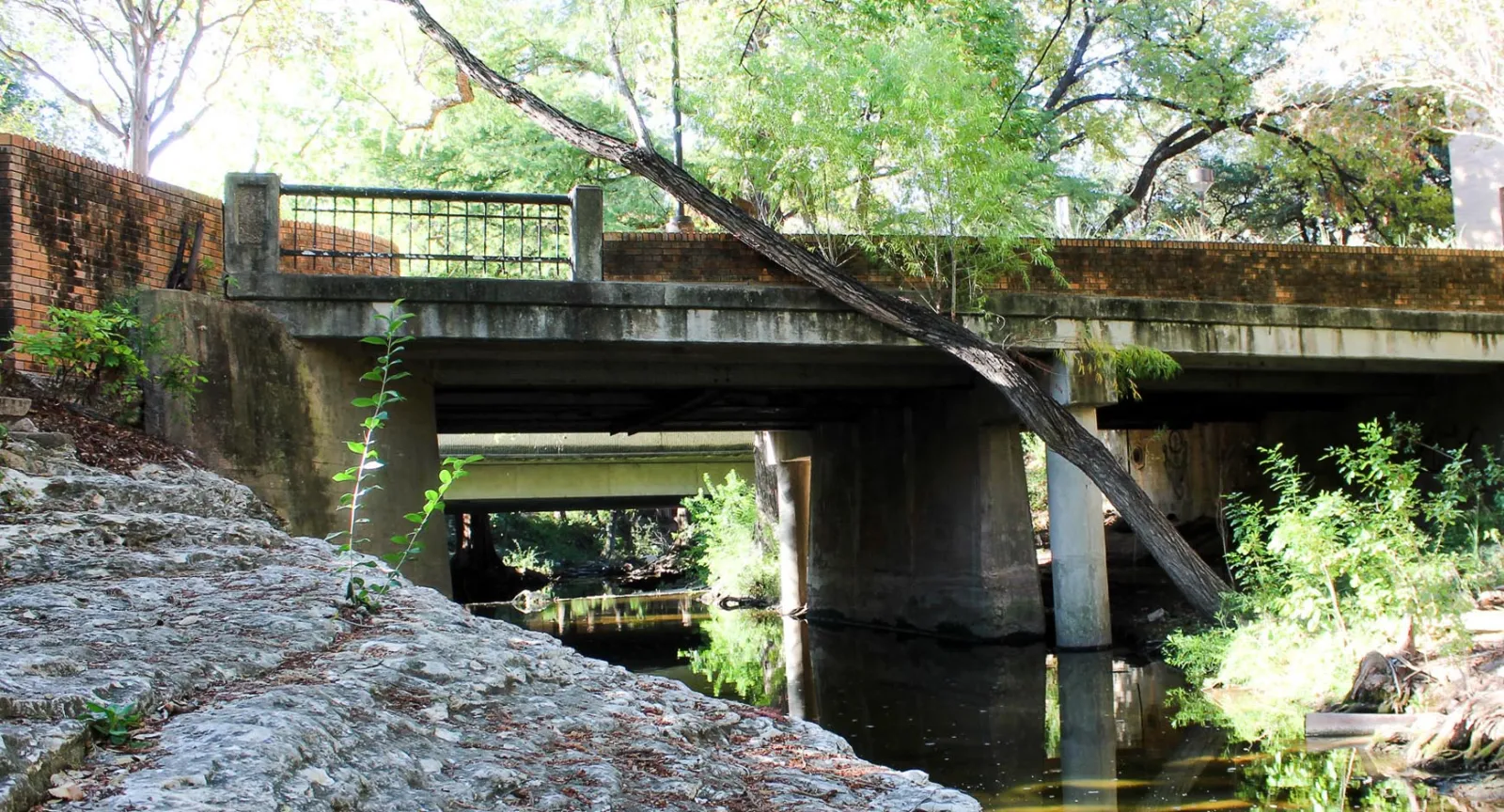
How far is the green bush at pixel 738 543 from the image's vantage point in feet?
82.1

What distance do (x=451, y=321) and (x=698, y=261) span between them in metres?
2.59

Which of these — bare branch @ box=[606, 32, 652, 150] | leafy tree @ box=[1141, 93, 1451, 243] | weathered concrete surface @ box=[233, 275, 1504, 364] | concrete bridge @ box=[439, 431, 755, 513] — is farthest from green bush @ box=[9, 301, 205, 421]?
leafy tree @ box=[1141, 93, 1451, 243]

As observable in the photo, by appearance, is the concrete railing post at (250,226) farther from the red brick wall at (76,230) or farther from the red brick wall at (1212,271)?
the red brick wall at (1212,271)

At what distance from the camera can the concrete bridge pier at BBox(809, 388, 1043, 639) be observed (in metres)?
15.4

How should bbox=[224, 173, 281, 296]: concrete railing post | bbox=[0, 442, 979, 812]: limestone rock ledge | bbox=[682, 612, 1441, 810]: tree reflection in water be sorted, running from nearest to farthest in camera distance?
bbox=[0, 442, 979, 812]: limestone rock ledge < bbox=[682, 612, 1441, 810]: tree reflection in water < bbox=[224, 173, 281, 296]: concrete railing post

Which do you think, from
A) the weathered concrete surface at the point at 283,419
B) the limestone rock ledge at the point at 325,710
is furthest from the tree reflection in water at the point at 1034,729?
the weathered concrete surface at the point at 283,419

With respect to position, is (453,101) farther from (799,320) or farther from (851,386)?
(799,320)

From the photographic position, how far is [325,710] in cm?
355

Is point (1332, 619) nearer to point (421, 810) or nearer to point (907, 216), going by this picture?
point (907, 216)

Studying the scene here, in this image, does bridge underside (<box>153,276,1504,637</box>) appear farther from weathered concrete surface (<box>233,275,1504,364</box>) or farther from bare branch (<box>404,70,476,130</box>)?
bare branch (<box>404,70,476,130</box>)

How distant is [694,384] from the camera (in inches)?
571

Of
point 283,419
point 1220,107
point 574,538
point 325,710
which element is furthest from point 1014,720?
point 574,538

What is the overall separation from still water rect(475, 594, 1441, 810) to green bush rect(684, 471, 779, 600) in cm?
515

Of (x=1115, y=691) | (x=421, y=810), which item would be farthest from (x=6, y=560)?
(x=1115, y=691)
